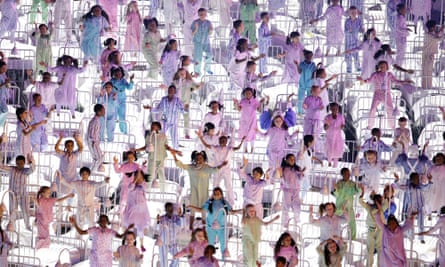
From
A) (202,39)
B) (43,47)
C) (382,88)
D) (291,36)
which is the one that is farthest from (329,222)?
(43,47)

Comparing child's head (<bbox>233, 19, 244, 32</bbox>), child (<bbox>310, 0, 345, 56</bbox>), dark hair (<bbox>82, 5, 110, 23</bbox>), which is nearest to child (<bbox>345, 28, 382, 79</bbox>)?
child (<bbox>310, 0, 345, 56</bbox>)

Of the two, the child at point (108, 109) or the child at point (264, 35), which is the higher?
the child at point (264, 35)

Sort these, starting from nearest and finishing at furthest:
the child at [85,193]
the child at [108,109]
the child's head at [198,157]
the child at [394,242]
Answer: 1. the child at [394,242]
2. the child's head at [198,157]
3. the child at [85,193]
4. the child at [108,109]

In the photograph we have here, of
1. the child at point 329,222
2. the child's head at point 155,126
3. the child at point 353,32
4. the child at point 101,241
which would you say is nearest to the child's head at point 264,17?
the child at point 353,32

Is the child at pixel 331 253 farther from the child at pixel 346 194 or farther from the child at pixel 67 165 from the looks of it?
the child at pixel 67 165

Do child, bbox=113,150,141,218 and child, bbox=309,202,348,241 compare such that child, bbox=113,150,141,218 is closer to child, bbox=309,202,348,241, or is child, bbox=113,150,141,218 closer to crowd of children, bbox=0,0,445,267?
crowd of children, bbox=0,0,445,267

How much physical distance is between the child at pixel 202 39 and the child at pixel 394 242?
14.7ft

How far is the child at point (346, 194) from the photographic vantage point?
1434 cm

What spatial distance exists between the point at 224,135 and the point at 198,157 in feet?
2.79

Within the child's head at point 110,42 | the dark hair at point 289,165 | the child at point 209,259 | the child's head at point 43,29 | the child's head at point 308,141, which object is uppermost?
the child's head at point 43,29

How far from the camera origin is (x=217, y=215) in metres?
14.3

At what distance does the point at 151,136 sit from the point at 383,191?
2701 millimetres

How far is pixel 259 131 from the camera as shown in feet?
51.9

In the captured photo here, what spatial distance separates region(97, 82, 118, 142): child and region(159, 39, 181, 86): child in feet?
3.50
